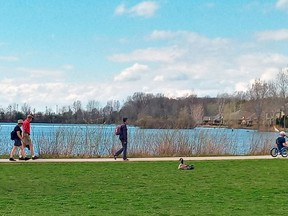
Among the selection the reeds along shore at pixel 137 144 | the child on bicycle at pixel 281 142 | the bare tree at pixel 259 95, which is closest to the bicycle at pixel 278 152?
the child on bicycle at pixel 281 142

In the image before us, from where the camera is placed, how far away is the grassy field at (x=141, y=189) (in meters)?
9.87

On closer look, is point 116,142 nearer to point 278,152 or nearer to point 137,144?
point 137,144

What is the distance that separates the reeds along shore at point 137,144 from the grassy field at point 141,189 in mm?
4354

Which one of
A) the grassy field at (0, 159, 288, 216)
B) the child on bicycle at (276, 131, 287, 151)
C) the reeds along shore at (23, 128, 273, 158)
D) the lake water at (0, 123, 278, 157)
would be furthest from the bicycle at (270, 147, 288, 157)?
the grassy field at (0, 159, 288, 216)

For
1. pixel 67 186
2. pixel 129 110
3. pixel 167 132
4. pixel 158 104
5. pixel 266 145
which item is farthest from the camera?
pixel 158 104

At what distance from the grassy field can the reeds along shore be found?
4.35 m

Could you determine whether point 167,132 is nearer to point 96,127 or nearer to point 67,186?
point 96,127

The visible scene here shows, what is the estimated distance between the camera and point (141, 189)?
498 inches

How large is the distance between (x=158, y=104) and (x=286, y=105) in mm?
20746

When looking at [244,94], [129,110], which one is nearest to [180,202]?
[129,110]

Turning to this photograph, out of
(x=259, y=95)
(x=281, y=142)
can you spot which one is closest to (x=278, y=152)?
(x=281, y=142)

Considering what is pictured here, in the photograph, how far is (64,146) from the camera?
919 inches

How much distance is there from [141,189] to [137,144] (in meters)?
11.8

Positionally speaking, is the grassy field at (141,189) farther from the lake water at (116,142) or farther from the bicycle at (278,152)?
the bicycle at (278,152)
